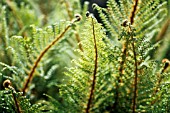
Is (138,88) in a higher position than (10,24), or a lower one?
lower

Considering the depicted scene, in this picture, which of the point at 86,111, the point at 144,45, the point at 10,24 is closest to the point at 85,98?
the point at 86,111

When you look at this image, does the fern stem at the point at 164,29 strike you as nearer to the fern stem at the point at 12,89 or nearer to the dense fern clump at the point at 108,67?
the dense fern clump at the point at 108,67

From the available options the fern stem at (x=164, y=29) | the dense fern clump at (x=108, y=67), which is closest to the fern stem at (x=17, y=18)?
the dense fern clump at (x=108, y=67)

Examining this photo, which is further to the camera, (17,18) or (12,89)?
(17,18)

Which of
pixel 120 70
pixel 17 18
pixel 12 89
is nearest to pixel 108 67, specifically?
pixel 120 70

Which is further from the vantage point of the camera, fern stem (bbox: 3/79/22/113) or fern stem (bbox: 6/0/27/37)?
fern stem (bbox: 6/0/27/37)

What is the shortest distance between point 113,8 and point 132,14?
28 mm

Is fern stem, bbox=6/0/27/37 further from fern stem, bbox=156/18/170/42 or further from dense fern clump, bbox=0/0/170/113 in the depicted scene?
fern stem, bbox=156/18/170/42

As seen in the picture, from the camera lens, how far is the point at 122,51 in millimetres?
423

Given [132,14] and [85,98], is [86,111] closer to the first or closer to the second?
[85,98]

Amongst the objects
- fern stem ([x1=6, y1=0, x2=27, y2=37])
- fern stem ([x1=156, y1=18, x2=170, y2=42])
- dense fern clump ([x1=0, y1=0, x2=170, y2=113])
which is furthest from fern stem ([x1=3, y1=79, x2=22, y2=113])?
fern stem ([x1=156, y1=18, x2=170, y2=42])

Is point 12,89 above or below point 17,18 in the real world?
below

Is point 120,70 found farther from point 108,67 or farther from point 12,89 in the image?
point 12,89

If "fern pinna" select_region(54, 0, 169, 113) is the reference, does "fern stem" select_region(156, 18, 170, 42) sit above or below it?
above
